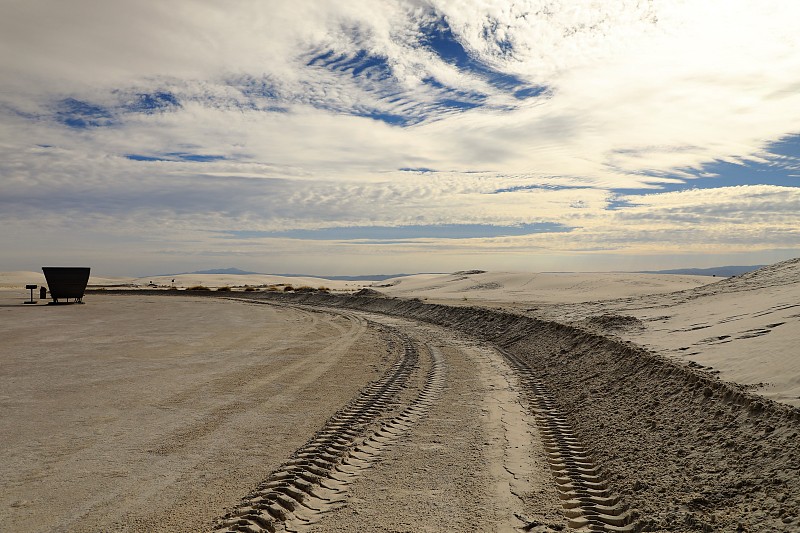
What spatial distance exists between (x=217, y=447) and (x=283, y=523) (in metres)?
2.23

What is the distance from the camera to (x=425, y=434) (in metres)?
6.73

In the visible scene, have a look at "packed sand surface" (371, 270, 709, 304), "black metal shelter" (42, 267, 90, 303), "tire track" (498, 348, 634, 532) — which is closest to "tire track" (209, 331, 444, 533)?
"tire track" (498, 348, 634, 532)

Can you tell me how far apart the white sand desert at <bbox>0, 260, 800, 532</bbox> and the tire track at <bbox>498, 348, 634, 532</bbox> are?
27 mm

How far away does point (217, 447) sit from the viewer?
6203 millimetres

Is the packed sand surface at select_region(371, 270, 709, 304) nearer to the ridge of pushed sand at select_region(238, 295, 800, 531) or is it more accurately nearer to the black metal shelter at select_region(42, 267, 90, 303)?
the black metal shelter at select_region(42, 267, 90, 303)

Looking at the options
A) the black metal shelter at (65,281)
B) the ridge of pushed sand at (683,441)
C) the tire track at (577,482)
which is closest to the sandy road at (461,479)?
the tire track at (577,482)

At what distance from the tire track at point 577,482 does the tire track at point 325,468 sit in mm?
A: 1751

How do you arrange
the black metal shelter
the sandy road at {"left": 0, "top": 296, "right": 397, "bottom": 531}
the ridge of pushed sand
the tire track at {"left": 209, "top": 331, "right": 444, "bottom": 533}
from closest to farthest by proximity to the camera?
the ridge of pushed sand
the tire track at {"left": 209, "top": 331, "right": 444, "bottom": 533}
the sandy road at {"left": 0, "top": 296, "right": 397, "bottom": 531}
the black metal shelter

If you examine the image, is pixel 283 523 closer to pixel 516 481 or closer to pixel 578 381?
pixel 516 481

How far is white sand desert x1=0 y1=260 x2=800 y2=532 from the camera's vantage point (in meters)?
4.44

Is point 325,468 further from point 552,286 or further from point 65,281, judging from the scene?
point 552,286

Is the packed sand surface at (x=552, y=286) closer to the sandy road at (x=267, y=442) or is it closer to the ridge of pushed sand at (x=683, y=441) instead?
the sandy road at (x=267, y=442)

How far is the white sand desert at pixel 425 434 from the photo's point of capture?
175 inches

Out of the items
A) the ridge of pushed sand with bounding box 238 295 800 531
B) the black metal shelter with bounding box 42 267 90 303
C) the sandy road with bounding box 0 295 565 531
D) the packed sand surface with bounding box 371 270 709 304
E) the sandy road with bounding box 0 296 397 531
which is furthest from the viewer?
the packed sand surface with bounding box 371 270 709 304
